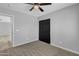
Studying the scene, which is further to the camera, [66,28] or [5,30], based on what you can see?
[66,28]

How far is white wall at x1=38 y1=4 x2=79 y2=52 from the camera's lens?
2.98 meters

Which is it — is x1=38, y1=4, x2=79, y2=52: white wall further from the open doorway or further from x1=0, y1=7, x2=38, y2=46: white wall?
the open doorway

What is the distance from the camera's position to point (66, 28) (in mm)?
3279

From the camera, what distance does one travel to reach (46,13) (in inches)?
113

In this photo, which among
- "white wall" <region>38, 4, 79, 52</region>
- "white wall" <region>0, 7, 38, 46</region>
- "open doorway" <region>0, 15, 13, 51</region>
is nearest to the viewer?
"open doorway" <region>0, 15, 13, 51</region>

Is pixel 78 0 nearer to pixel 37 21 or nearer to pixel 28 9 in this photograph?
pixel 37 21

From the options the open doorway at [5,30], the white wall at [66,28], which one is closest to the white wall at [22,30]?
the open doorway at [5,30]

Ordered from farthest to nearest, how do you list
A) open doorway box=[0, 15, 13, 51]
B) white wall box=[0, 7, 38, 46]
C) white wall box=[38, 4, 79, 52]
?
white wall box=[0, 7, 38, 46]
white wall box=[38, 4, 79, 52]
open doorway box=[0, 15, 13, 51]

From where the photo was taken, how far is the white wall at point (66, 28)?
9.78 ft

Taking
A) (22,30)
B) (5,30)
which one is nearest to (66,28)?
(22,30)

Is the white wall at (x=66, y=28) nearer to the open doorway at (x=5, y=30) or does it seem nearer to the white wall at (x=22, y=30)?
the white wall at (x=22, y=30)

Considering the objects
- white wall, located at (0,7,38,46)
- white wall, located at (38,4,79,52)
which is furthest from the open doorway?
white wall, located at (38,4,79,52)

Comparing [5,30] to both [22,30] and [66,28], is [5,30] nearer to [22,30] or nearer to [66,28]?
[22,30]

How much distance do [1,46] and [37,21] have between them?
1434 mm
